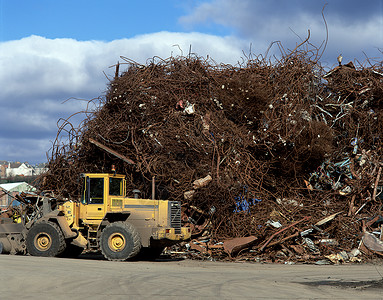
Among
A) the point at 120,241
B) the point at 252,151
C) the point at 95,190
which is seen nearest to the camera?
the point at 120,241

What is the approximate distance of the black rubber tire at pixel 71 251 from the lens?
14789 mm

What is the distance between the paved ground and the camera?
315 inches

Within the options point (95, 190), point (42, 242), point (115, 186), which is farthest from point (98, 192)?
point (42, 242)

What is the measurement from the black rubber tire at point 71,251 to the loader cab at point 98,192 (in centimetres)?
126

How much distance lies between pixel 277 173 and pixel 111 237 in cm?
684

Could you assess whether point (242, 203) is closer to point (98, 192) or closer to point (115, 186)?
point (115, 186)

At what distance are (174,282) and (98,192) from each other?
5.62 m

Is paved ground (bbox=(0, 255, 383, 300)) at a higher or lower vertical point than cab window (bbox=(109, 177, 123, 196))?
lower

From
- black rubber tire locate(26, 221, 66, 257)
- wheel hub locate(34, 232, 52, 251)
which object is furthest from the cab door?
wheel hub locate(34, 232, 52, 251)

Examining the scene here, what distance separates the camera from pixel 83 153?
19953 mm

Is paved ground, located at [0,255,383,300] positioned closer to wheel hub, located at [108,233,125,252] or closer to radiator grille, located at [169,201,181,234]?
wheel hub, located at [108,233,125,252]

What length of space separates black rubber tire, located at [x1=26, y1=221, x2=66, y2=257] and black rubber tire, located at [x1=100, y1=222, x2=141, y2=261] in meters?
1.39

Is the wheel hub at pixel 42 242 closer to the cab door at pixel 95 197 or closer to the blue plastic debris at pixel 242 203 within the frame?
the cab door at pixel 95 197

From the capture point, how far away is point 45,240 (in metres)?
14.4
